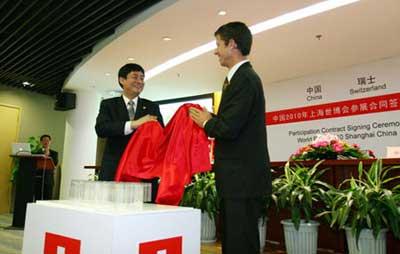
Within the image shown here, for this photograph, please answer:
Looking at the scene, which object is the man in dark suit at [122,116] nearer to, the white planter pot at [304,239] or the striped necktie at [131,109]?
the striped necktie at [131,109]

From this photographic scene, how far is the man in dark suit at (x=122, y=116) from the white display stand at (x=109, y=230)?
1.57 ft

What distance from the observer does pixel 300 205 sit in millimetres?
2480

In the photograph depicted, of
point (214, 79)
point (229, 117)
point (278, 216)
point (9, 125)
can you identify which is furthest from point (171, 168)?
point (9, 125)

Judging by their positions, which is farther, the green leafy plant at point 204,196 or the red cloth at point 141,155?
the green leafy plant at point 204,196

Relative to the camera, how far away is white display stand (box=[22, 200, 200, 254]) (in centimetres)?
94

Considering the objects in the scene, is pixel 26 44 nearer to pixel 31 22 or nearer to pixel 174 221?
pixel 31 22

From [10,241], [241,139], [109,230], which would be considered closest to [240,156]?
[241,139]

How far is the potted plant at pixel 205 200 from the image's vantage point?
302 cm

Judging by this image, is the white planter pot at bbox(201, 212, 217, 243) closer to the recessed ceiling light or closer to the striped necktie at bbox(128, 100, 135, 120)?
the striped necktie at bbox(128, 100, 135, 120)

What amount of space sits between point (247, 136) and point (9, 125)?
6803mm

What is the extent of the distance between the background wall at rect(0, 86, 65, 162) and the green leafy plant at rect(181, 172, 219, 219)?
5222 mm

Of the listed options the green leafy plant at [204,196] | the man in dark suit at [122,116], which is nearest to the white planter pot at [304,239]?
the green leafy plant at [204,196]

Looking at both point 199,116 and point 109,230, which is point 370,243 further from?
point 109,230

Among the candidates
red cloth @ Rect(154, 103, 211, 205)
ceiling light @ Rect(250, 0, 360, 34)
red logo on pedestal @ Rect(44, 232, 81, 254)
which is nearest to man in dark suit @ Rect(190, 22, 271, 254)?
red cloth @ Rect(154, 103, 211, 205)
